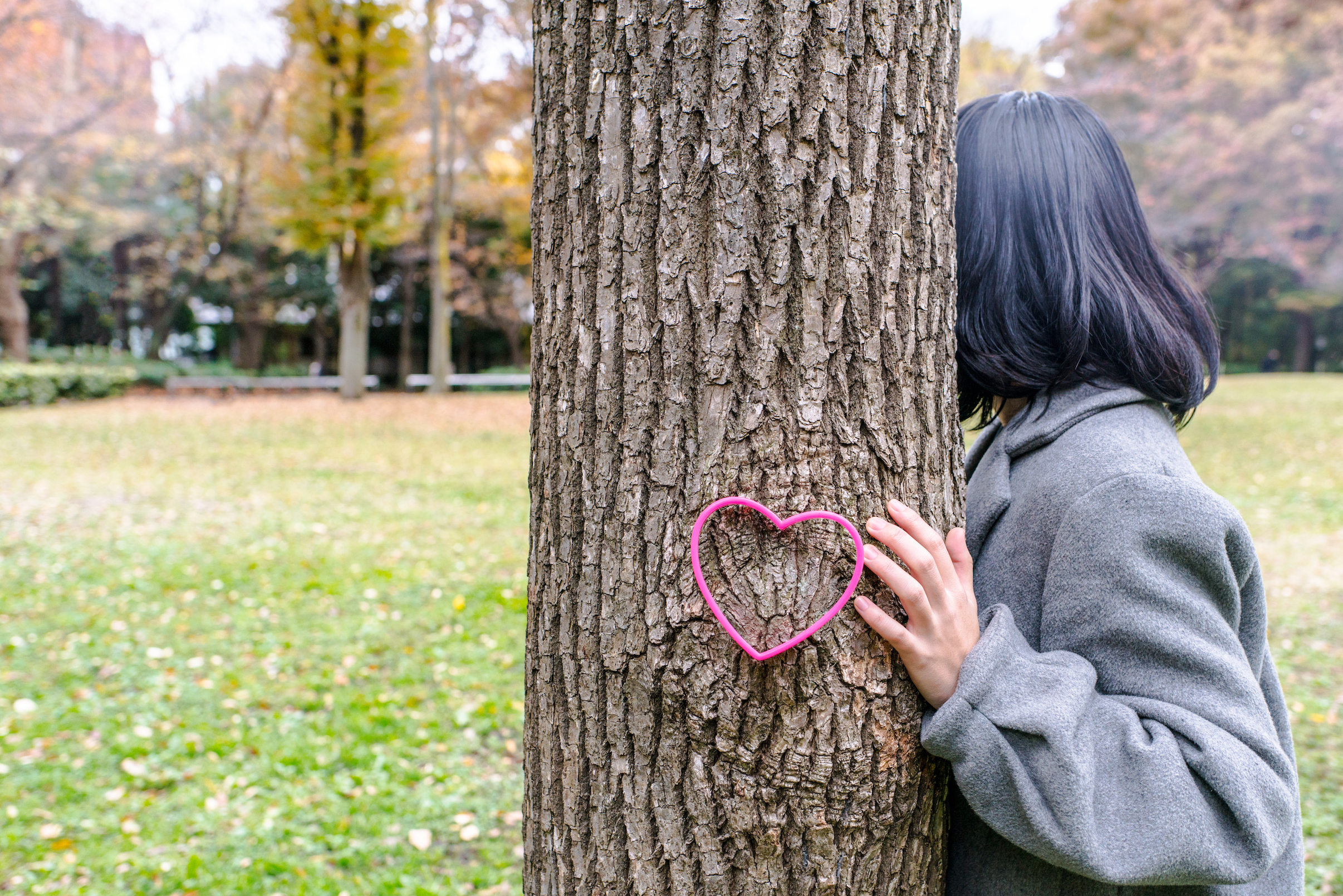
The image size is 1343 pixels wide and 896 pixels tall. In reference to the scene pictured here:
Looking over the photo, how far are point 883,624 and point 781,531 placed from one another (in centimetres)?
17

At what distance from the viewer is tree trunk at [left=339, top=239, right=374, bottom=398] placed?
19.0 metres

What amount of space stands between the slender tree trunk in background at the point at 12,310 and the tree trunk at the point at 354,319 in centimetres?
940

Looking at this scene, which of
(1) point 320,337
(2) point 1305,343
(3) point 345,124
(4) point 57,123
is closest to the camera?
(3) point 345,124

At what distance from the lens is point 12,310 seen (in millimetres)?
21734

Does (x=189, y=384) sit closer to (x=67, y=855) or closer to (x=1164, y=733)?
(x=67, y=855)

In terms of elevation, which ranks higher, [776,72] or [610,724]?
[776,72]

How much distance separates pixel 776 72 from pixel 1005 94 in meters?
0.53

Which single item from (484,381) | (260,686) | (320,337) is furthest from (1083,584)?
(320,337)

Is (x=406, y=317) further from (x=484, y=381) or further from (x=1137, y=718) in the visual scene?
(x=1137, y=718)

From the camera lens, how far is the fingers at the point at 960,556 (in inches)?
45.0

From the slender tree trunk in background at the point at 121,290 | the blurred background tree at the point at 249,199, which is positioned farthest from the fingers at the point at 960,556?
the slender tree trunk in background at the point at 121,290

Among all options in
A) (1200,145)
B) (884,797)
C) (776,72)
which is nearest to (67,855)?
(884,797)

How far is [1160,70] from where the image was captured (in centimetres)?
1517

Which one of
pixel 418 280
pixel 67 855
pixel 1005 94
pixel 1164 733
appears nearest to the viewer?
pixel 1164 733
